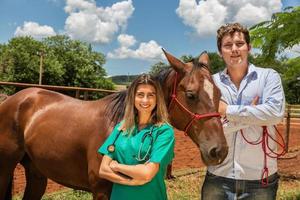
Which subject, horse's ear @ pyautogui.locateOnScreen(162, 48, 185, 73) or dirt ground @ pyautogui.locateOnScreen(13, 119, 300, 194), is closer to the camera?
horse's ear @ pyautogui.locateOnScreen(162, 48, 185, 73)

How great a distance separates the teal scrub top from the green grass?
327cm

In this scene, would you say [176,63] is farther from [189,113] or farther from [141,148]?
[141,148]

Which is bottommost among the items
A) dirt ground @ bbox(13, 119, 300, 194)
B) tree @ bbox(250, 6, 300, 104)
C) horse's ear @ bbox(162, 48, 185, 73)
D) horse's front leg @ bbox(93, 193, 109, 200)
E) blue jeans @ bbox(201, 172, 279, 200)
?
dirt ground @ bbox(13, 119, 300, 194)

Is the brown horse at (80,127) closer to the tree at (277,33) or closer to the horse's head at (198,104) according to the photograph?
the horse's head at (198,104)

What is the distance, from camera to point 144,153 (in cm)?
195

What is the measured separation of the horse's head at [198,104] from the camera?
2.29 m

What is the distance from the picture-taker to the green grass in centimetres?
523

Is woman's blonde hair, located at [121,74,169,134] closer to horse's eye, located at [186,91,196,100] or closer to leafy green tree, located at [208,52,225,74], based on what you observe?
horse's eye, located at [186,91,196,100]

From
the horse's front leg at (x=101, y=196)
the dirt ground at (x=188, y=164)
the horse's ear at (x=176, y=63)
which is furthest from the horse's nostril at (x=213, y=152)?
the dirt ground at (x=188, y=164)

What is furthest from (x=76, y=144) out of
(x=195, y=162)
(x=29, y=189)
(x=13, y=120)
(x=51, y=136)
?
(x=195, y=162)

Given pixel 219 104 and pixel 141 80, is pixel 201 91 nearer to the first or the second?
pixel 219 104

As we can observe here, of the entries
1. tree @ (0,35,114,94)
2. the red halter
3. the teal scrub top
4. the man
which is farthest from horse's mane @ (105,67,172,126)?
tree @ (0,35,114,94)

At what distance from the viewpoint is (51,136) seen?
3.51m

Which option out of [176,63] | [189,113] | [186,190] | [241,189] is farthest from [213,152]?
[186,190]
